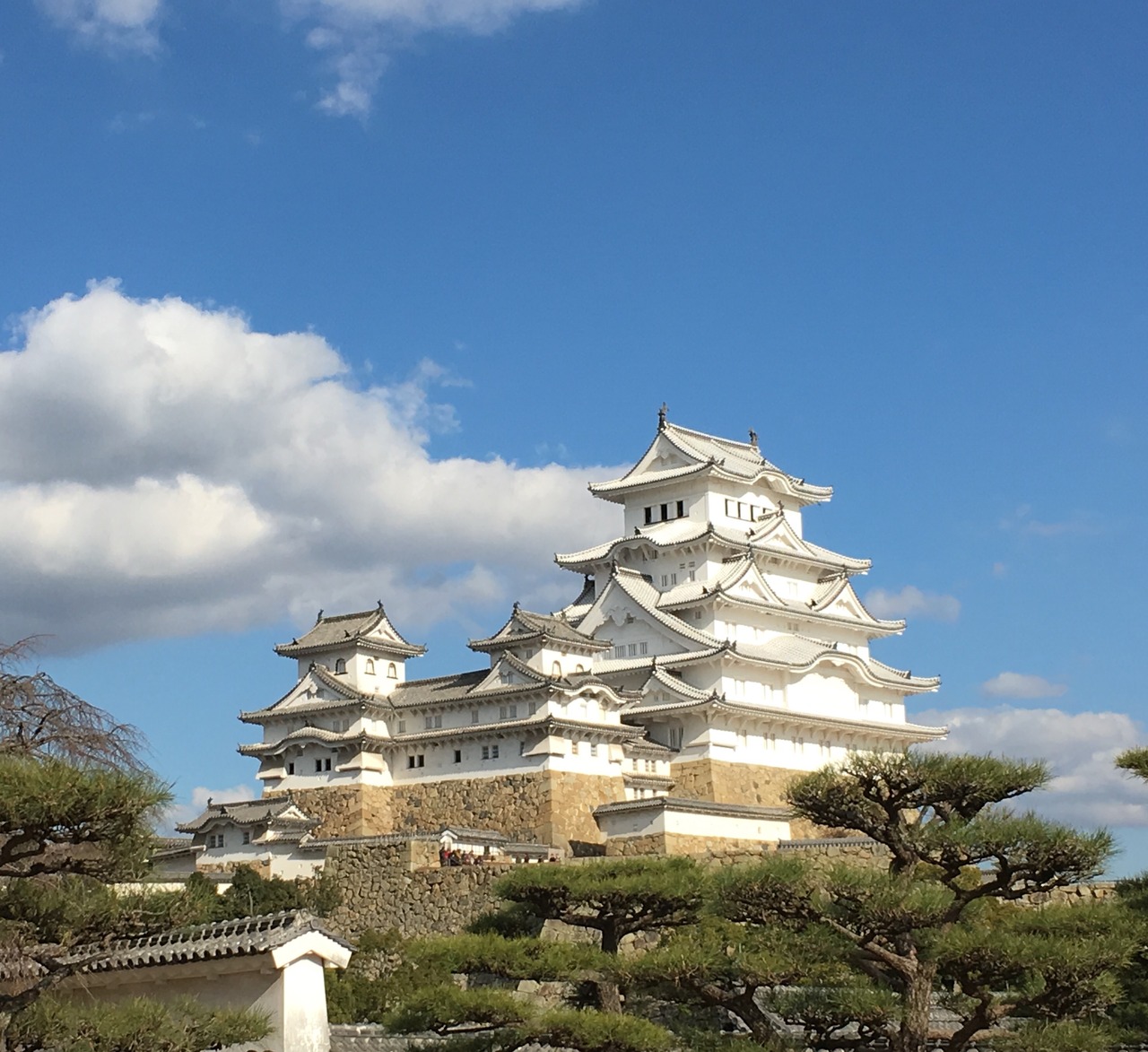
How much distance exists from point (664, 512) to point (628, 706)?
10.5 metres

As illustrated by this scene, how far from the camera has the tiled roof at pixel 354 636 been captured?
48344mm

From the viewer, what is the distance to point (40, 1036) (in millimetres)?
14938

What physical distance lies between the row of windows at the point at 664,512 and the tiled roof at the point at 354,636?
10.5 metres

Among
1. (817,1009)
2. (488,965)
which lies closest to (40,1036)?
(488,965)

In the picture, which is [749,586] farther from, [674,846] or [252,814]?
[252,814]

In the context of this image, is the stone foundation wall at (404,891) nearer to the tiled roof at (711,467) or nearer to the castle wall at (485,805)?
the castle wall at (485,805)

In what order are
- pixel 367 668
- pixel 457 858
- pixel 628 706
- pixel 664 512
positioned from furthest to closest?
pixel 664 512
pixel 367 668
pixel 628 706
pixel 457 858

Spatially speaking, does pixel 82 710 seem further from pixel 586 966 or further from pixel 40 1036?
pixel 586 966

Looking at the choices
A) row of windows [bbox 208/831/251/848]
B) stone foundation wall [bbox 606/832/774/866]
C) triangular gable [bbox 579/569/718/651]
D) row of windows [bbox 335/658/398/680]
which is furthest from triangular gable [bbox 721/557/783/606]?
row of windows [bbox 208/831/251/848]

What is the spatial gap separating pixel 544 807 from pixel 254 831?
25.9 feet

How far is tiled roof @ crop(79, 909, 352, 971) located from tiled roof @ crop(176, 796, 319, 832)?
24.2 m

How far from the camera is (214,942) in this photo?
18016 millimetres

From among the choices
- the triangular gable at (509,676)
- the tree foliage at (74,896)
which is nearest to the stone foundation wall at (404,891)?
the triangular gable at (509,676)

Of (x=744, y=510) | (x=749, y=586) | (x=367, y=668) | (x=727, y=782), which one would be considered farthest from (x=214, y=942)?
(x=744, y=510)
